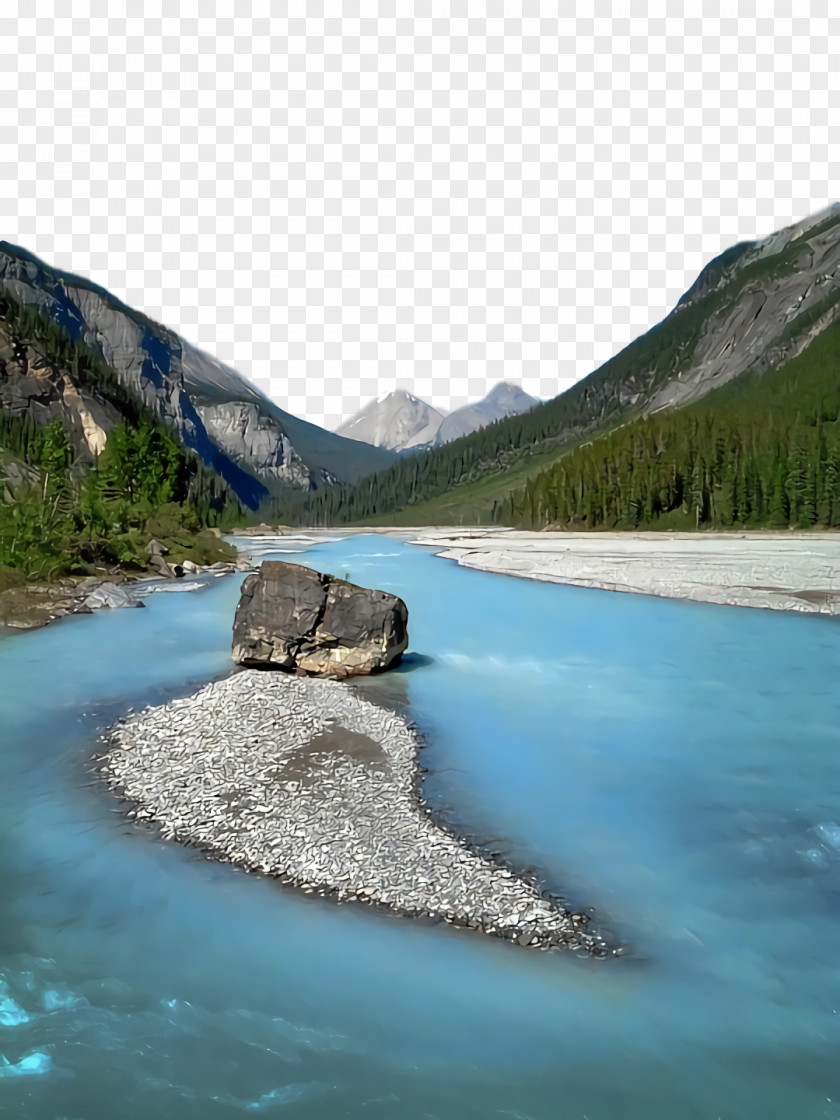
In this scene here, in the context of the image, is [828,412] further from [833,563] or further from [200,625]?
[200,625]

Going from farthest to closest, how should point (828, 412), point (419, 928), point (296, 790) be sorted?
point (828, 412)
point (296, 790)
point (419, 928)

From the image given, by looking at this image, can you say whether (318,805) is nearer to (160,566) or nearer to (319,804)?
(319,804)

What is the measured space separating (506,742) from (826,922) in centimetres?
859

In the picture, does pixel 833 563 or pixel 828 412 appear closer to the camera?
pixel 833 563

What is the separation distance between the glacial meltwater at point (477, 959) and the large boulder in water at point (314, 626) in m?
6.06

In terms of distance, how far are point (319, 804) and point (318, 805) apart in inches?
1.6

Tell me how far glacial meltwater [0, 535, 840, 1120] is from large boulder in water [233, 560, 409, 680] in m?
6.06

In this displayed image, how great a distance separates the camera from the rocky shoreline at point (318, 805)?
397 inches

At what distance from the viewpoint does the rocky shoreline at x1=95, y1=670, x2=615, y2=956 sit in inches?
397

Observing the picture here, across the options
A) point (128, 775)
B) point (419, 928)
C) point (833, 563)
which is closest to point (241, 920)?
point (419, 928)

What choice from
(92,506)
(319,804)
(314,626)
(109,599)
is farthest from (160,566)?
(319,804)

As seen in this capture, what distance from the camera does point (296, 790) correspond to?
13570mm

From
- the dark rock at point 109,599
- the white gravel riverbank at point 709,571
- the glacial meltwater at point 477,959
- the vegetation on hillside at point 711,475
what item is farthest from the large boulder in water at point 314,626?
the vegetation on hillside at point 711,475

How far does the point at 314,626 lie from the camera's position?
2416 centimetres
